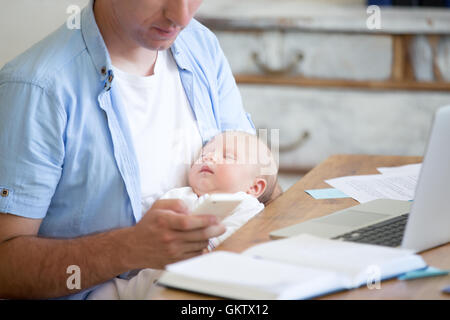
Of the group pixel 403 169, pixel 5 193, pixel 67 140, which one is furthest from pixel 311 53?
pixel 5 193

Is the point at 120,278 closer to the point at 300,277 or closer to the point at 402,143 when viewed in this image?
the point at 300,277

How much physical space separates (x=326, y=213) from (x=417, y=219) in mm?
286

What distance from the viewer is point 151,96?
4.59 ft

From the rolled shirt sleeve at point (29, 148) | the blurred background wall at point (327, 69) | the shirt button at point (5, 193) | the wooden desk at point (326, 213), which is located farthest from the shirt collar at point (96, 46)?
the blurred background wall at point (327, 69)

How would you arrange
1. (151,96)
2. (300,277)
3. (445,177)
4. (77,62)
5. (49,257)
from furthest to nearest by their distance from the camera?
1. (151,96)
2. (77,62)
3. (49,257)
4. (445,177)
5. (300,277)

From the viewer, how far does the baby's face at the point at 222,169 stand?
4.58 feet

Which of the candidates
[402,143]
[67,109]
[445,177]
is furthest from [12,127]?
[402,143]

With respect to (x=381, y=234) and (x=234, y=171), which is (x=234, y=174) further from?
(x=381, y=234)

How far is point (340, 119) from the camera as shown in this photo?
270 cm

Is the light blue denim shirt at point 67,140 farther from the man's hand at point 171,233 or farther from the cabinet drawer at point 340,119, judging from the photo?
the cabinet drawer at point 340,119

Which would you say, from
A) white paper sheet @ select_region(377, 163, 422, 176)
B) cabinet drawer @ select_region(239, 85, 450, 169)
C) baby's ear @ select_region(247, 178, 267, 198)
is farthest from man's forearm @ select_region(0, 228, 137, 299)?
cabinet drawer @ select_region(239, 85, 450, 169)

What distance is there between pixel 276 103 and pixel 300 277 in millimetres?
1954

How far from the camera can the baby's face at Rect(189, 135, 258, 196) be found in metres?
1.39

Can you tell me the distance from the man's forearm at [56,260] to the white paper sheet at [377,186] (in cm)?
49
